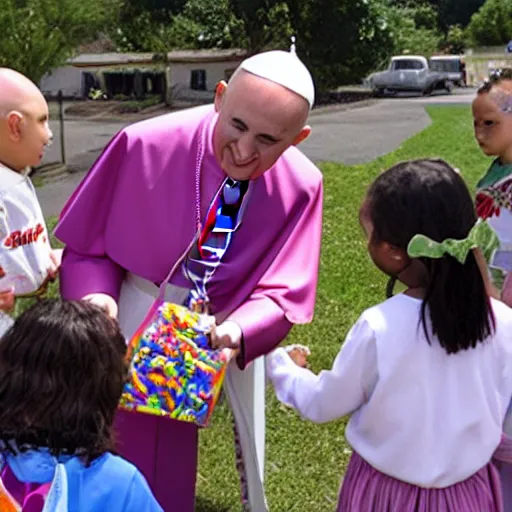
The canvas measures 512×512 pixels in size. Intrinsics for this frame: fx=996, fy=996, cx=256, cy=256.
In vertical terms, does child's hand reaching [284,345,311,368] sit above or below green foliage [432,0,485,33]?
above

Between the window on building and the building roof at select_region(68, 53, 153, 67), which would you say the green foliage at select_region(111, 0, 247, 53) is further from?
the window on building

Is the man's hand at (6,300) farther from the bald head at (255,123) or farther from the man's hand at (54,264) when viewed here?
the bald head at (255,123)

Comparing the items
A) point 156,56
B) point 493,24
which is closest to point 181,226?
point 156,56

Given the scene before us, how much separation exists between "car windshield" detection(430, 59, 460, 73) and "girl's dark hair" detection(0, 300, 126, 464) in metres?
37.1

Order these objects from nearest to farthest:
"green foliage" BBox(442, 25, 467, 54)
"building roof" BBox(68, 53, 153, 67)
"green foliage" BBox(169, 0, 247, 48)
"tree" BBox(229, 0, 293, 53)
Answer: "tree" BBox(229, 0, 293, 53)
"green foliage" BBox(169, 0, 247, 48)
"building roof" BBox(68, 53, 153, 67)
"green foliage" BBox(442, 25, 467, 54)

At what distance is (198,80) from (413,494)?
1219 inches

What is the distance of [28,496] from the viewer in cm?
190

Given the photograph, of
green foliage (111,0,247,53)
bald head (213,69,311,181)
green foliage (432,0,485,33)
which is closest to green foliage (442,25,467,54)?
green foliage (432,0,485,33)

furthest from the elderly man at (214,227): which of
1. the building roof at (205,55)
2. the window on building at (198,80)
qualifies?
the window on building at (198,80)

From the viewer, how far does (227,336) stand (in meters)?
2.66

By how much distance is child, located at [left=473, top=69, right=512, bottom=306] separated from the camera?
3.23 m

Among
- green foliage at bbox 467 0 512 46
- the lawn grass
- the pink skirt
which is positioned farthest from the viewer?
green foliage at bbox 467 0 512 46

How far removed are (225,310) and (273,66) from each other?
0.71 metres

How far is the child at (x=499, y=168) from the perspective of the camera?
3230mm
